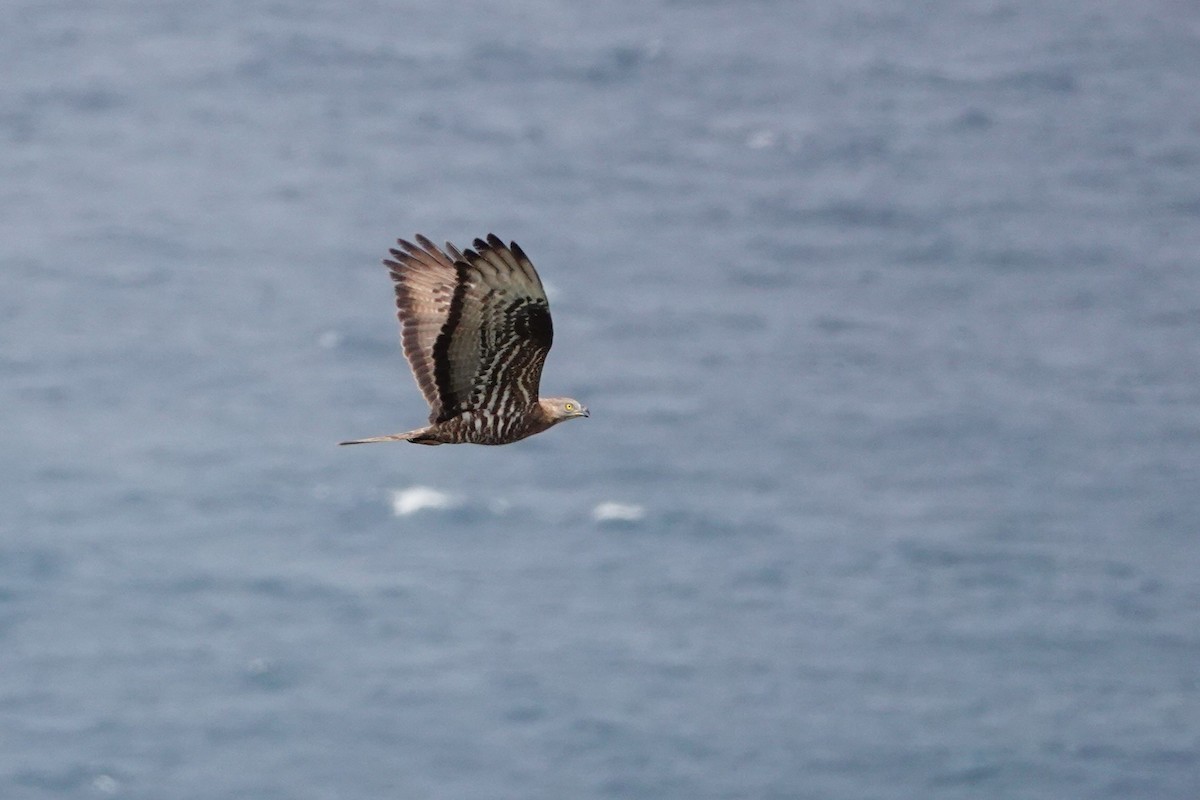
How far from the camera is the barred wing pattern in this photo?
22.9 metres

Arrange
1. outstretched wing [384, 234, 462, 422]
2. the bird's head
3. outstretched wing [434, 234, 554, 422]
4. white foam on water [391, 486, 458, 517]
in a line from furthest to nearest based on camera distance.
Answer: white foam on water [391, 486, 458, 517], the bird's head, outstretched wing [384, 234, 462, 422], outstretched wing [434, 234, 554, 422]

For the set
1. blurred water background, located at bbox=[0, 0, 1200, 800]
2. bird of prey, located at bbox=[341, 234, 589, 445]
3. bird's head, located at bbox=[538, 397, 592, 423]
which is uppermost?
bird of prey, located at bbox=[341, 234, 589, 445]

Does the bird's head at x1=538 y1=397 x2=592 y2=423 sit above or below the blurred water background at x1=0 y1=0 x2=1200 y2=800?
above

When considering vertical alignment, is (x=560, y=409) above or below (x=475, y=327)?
below

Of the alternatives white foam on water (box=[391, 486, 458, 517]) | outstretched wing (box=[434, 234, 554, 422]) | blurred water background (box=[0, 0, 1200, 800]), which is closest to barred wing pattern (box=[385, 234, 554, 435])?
outstretched wing (box=[434, 234, 554, 422])

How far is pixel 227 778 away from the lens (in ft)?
449

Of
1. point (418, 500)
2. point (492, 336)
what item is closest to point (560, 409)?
point (492, 336)

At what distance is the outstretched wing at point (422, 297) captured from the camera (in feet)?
80.0

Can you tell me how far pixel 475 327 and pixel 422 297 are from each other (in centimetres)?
143

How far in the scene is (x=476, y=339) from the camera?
77.2 ft

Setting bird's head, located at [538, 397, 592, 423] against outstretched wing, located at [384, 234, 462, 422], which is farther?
bird's head, located at [538, 397, 592, 423]

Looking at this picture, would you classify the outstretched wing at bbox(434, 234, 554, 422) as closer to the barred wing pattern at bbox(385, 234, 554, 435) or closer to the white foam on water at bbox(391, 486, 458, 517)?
the barred wing pattern at bbox(385, 234, 554, 435)

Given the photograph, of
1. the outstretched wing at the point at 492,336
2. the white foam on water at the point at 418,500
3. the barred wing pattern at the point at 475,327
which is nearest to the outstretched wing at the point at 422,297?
the barred wing pattern at the point at 475,327

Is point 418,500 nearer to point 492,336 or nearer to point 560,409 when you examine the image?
point 560,409
